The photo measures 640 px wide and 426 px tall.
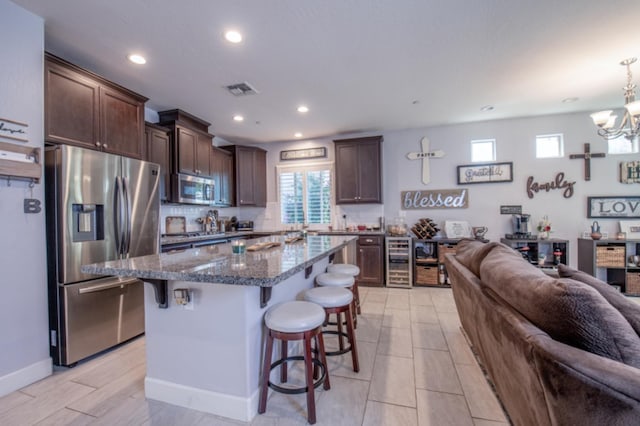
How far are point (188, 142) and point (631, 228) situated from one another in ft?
22.1

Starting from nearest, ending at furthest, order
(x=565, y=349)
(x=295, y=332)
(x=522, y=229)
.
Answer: (x=565, y=349) < (x=295, y=332) < (x=522, y=229)

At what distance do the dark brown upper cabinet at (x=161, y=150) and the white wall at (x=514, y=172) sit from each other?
2.83 m

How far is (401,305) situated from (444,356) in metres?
1.38

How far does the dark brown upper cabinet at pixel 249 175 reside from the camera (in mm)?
5402

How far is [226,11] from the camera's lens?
2.13 meters

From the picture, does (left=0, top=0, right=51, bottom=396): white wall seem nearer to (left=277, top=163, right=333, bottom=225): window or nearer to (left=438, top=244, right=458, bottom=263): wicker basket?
(left=277, top=163, right=333, bottom=225): window

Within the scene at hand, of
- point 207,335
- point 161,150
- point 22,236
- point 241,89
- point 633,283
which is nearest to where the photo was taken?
point 207,335

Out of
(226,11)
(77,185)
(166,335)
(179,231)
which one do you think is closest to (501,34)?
(226,11)

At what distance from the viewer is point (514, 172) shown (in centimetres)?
473

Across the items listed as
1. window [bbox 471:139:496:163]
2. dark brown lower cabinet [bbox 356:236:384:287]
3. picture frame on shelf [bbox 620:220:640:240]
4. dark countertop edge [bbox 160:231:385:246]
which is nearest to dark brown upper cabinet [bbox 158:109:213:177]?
dark countertop edge [bbox 160:231:385:246]

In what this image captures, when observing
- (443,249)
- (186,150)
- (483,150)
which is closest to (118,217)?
(186,150)

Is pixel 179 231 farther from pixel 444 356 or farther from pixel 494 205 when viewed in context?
pixel 494 205

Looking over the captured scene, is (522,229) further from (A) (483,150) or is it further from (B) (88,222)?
(B) (88,222)

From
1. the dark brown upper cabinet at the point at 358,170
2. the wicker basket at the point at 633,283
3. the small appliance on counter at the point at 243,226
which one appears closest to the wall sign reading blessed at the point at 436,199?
the dark brown upper cabinet at the point at 358,170
